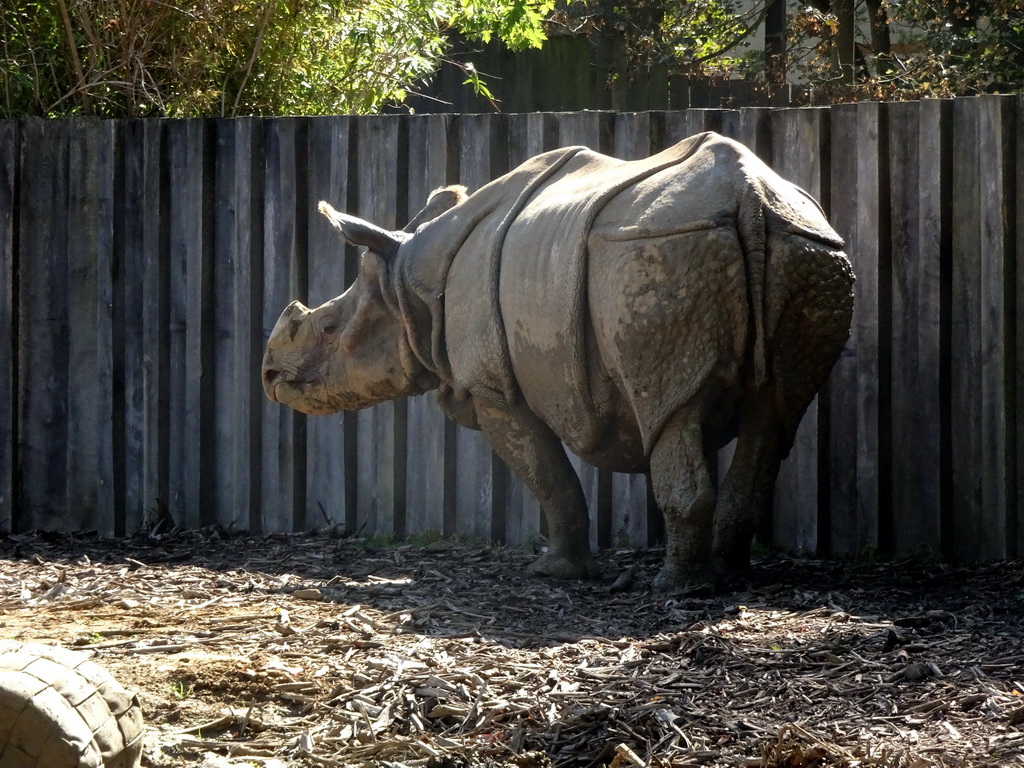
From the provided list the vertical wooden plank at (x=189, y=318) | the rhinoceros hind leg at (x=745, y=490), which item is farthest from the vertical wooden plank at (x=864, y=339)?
the vertical wooden plank at (x=189, y=318)

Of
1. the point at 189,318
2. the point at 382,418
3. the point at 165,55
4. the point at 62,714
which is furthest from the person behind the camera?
the point at 165,55

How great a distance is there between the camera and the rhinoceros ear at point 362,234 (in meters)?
6.84

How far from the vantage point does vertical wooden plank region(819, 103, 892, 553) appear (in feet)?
23.4

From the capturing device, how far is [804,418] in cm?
729

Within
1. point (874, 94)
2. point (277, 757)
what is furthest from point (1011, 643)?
point (874, 94)

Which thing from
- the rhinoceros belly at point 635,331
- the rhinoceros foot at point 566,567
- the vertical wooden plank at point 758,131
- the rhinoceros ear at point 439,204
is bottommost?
the rhinoceros foot at point 566,567

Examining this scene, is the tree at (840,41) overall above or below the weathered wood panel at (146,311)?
above

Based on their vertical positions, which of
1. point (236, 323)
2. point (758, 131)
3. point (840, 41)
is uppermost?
point (840, 41)

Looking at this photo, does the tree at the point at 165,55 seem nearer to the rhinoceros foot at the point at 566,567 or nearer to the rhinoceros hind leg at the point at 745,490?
the rhinoceros foot at the point at 566,567

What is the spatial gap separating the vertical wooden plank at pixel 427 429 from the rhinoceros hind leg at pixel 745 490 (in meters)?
2.29

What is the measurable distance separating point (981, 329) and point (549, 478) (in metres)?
2.25

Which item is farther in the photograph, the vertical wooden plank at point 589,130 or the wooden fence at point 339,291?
the vertical wooden plank at point 589,130

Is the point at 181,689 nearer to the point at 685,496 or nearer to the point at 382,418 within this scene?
the point at 685,496

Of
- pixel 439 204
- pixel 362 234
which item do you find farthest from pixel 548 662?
pixel 439 204
